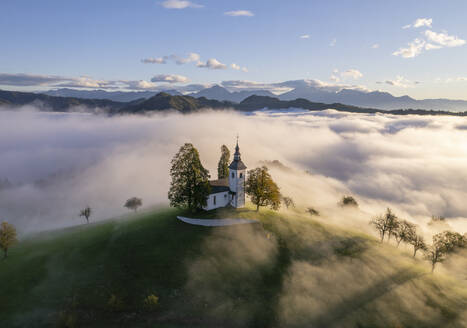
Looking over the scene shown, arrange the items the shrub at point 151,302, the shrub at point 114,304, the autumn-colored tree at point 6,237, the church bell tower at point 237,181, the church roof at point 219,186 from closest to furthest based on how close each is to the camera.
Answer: the shrub at point 114,304 < the shrub at point 151,302 < the autumn-colored tree at point 6,237 < the church roof at point 219,186 < the church bell tower at point 237,181

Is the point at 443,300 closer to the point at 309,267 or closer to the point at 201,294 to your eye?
the point at 309,267

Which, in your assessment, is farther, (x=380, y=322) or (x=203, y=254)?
(x=203, y=254)

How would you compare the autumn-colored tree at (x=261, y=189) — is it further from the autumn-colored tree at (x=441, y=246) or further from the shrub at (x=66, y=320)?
the shrub at (x=66, y=320)

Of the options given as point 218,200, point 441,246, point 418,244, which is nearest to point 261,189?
point 218,200

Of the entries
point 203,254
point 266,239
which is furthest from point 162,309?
point 266,239

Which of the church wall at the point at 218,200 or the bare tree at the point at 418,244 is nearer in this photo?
the bare tree at the point at 418,244

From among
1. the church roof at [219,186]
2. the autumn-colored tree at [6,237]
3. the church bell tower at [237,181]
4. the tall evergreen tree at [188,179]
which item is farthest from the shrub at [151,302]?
the autumn-colored tree at [6,237]
